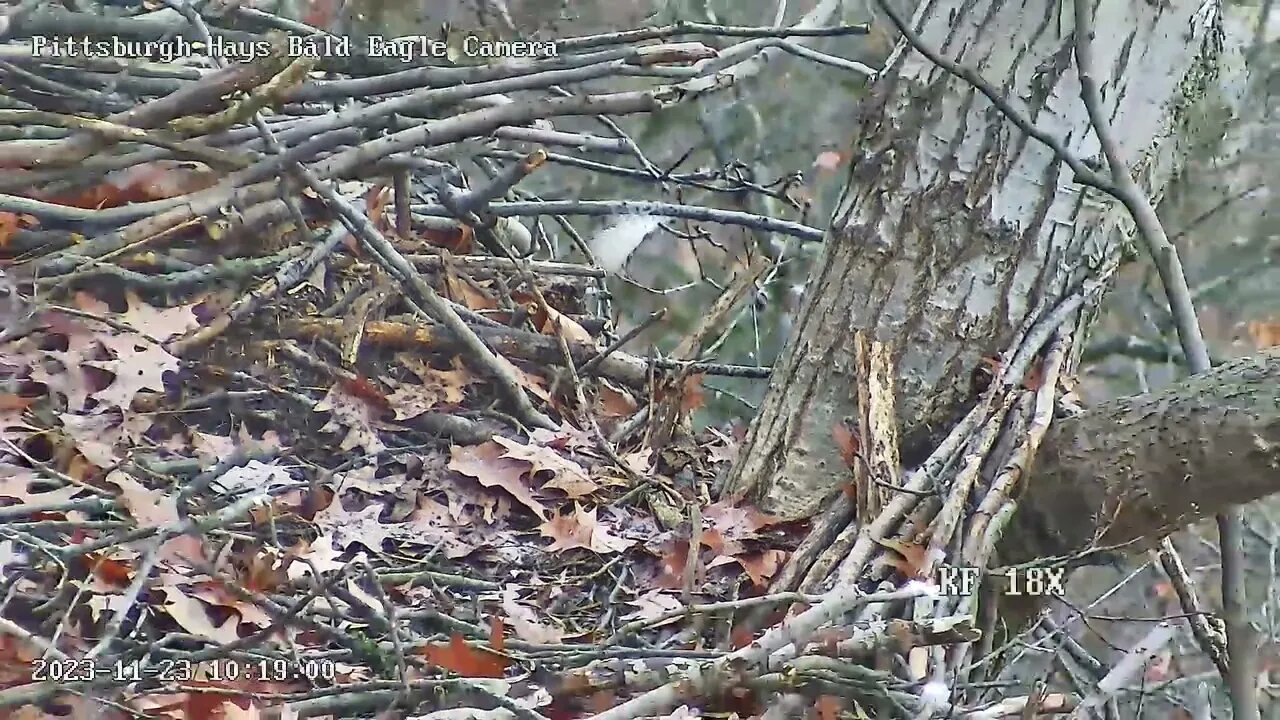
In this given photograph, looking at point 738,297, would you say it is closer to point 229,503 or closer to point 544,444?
point 544,444

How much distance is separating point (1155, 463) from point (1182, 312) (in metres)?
0.19

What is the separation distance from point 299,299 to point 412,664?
889mm

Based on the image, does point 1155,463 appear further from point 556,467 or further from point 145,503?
point 145,503

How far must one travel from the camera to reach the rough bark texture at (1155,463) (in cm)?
122

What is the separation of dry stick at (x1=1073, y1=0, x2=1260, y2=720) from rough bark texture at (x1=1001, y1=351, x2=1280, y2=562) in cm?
7

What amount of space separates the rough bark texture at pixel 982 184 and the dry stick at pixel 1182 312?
6 centimetres

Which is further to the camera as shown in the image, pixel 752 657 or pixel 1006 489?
pixel 1006 489

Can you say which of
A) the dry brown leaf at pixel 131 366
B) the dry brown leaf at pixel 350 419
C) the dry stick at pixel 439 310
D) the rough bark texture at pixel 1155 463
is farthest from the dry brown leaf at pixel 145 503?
the rough bark texture at pixel 1155 463

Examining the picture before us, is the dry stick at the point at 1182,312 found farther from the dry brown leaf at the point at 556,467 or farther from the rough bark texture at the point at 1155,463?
the dry brown leaf at the point at 556,467

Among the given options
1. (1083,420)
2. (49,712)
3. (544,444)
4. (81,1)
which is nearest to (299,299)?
(544,444)

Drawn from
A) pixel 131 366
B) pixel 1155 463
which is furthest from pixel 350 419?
pixel 1155 463

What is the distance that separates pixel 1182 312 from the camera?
1.34 meters

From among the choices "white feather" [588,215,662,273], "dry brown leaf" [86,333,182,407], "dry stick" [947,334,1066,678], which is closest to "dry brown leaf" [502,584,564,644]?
"dry stick" [947,334,1066,678]

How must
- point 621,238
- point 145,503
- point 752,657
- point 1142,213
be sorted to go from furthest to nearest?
point 621,238
point 145,503
point 1142,213
point 752,657
